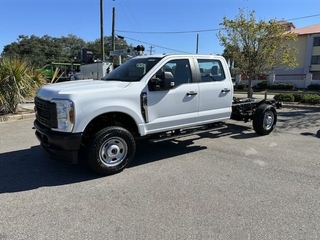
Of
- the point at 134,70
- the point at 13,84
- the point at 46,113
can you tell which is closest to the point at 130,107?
the point at 134,70

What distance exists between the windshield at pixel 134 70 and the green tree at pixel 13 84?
5.51 meters

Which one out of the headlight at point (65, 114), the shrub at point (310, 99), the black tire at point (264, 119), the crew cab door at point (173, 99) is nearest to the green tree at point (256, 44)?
the shrub at point (310, 99)

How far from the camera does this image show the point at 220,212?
3.38m

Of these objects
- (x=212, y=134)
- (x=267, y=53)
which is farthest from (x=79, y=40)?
(x=212, y=134)

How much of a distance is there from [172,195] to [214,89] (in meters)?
2.79

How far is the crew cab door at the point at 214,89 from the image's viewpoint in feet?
18.7

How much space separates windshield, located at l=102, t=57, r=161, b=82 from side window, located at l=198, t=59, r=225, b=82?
1069mm

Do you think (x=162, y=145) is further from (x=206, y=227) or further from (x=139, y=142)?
(x=206, y=227)

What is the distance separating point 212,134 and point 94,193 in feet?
14.0

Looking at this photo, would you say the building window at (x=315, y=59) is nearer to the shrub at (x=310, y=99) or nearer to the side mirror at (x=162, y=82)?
the shrub at (x=310, y=99)

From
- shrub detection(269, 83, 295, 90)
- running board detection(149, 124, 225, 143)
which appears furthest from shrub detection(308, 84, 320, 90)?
running board detection(149, 124, 225, 143)

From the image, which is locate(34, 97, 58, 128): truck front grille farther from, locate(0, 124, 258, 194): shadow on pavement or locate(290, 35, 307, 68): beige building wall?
locate(290, 35, 307, 68): beige building wall

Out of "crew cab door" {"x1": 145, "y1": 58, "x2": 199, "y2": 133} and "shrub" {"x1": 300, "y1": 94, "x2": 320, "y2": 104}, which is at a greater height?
"crew cab door" {"x1": 145, "y1": 58, "x2": 199, "y2": 133}

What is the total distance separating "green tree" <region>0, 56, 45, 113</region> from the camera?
9.46 m
